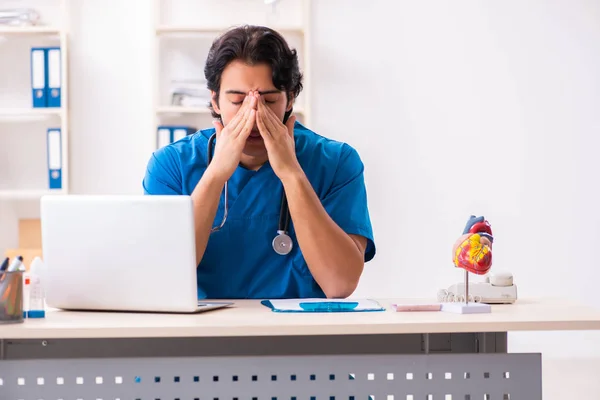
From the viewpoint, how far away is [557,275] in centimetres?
416

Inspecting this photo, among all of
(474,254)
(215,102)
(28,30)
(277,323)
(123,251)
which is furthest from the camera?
(28,30)

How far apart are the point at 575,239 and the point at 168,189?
109 inches

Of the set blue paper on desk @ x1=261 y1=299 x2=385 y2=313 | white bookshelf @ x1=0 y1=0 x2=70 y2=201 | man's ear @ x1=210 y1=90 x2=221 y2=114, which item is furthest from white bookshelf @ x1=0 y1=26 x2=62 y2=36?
blue paper on desk @ x1=261 y1=299 x2=385 y2=313

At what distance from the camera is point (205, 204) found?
6.22 feet

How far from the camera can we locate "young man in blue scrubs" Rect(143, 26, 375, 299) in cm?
192

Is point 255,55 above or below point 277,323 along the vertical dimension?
above

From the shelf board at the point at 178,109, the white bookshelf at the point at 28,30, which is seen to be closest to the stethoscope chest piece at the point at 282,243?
the shelf board at the point at 178,109

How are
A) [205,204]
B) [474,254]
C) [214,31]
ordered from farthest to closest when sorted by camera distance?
1. [214,31]
2. [205,204]
3. [474,254]

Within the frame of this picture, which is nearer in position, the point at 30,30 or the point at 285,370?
the point at 285,370

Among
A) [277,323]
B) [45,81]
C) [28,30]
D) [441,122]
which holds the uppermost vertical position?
[28,30]

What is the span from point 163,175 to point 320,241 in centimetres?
46

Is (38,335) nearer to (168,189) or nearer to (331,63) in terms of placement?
(168,189)

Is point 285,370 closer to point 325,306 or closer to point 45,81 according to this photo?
point 325,306

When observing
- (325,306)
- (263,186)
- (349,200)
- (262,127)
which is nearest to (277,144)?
(262,127)
